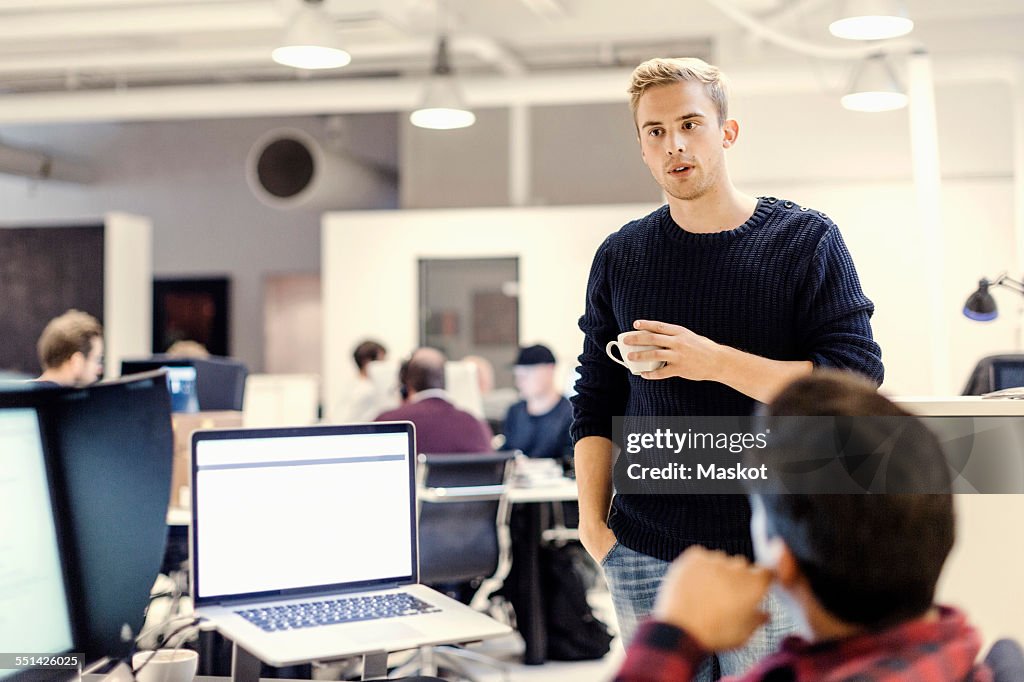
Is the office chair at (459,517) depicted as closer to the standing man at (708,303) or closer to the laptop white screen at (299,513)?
the laptop white screen at (299,513)

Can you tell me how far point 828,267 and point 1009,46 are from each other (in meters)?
6.72

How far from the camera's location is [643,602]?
5.85 feet

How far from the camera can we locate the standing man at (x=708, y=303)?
1.65 m

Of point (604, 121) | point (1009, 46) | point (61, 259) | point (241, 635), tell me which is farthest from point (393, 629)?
point (61, 259)

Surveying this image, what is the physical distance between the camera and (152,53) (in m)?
8.40

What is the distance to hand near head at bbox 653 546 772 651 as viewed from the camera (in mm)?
970

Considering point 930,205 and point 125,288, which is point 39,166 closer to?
point 125,288

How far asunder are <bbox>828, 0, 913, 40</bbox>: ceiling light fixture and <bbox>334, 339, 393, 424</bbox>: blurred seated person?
118 inches

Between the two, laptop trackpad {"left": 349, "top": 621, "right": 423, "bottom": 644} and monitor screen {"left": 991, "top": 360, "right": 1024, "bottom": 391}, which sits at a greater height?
monitor screen {"left": 991, "top": 360, "right": 1024, "bottom": 391}

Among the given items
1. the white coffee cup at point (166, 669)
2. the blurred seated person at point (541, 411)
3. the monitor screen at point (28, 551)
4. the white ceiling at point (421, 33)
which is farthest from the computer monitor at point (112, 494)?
the white ceiling at point (421, 33)

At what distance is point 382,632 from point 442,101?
16.5ft

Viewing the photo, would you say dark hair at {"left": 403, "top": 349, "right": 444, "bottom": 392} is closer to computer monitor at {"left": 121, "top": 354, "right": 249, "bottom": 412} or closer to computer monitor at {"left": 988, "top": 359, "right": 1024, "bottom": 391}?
computer monitor at {"left": 121, "top": 354, "right": 249, "bottom": 412}

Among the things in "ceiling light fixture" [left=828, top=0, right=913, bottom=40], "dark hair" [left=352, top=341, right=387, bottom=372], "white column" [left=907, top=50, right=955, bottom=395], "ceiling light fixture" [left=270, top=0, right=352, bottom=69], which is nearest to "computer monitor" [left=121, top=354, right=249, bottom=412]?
"ceiling light fixture" [left=270, top=0, right=352, bottom=69]

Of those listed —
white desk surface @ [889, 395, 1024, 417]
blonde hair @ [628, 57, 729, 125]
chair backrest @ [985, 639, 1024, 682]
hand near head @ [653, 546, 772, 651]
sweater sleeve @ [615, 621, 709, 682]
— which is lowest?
chair backrest @ [985, 639, 1024, 682]
